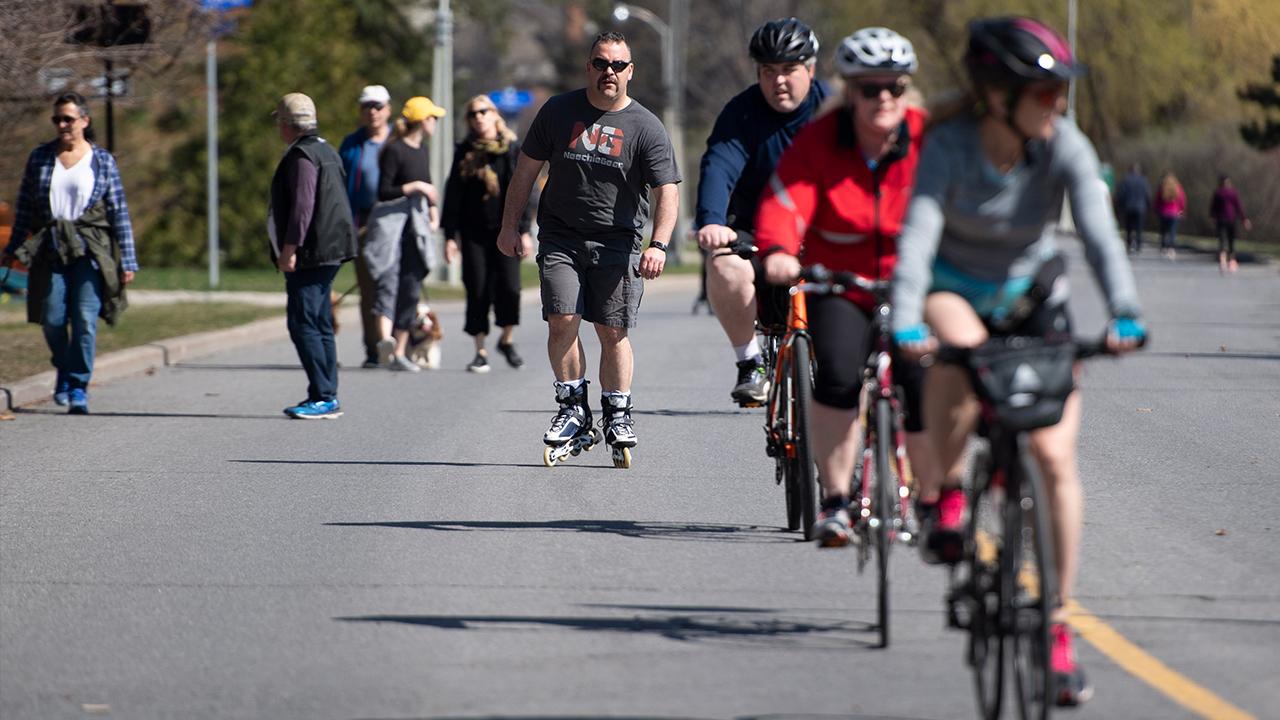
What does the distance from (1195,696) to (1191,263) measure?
123ft

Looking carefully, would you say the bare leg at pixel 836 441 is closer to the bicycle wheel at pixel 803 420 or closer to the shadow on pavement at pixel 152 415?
the bicycle wheel at pixel 803 420

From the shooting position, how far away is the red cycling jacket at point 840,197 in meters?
6.38

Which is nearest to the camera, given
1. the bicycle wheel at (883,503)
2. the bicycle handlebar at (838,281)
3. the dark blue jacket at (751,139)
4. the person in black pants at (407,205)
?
the bicycle wheel at (883,503)

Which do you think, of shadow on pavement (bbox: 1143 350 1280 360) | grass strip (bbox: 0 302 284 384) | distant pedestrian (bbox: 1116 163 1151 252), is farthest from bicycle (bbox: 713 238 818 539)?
distant pedestrian (bbox: 1116 163 1151 252)

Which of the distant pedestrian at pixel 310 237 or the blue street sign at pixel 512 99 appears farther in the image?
the blue street sign at pixel 512 99

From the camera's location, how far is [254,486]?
964 centimetres

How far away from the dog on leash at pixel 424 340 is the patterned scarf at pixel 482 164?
1237 millimetres

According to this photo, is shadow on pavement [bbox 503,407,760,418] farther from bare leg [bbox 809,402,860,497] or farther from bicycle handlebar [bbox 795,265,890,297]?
bicycle handlebar [bbox 795,265,890,297]

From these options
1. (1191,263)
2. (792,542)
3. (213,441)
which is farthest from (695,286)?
(792,542)

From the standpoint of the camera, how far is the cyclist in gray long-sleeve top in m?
5.02

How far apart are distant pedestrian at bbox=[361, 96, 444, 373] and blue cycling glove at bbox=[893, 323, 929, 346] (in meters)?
10.6

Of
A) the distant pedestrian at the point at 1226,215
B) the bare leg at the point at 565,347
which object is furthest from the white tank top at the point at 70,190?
the distant pedestrian at the point at 1226,215

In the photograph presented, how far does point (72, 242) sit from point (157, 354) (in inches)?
153

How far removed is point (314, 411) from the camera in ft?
41.0
